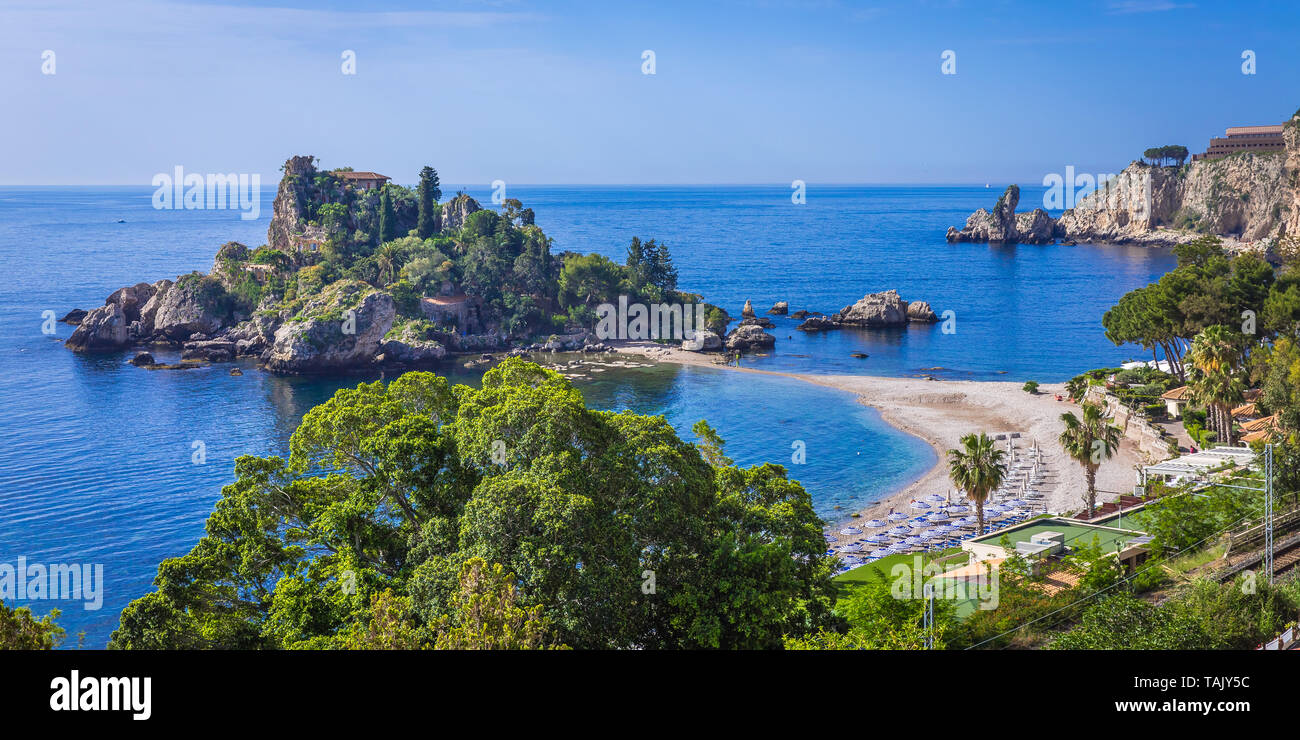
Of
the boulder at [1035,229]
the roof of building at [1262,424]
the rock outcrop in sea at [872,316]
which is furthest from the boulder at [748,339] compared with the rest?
the boulder at [1035,229]

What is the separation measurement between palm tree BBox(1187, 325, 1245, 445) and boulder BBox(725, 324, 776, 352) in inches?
1880

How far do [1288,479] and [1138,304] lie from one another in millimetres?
32610

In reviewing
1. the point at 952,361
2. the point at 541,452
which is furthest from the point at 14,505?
the point at 952,361

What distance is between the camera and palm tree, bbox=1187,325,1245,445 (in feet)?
138

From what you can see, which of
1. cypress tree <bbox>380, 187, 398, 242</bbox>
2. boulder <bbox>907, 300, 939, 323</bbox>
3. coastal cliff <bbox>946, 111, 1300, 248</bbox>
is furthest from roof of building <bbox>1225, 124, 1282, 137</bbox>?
cypress tree <bbox>380, 187, 398, 242</bbox>

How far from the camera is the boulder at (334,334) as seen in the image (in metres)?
79.8

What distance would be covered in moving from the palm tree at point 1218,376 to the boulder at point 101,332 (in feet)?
290

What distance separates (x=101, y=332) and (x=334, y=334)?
26025 mm

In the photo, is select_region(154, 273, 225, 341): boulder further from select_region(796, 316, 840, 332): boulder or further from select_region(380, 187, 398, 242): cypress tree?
select_region(796, 316, 840, 332): boulder

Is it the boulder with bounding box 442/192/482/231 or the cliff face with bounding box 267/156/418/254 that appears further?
the boulder with bounding box 442/192/482/231

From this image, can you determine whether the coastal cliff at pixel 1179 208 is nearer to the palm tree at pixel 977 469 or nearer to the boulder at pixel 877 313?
the boulder at pixel 877 313

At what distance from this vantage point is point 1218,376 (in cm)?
4253

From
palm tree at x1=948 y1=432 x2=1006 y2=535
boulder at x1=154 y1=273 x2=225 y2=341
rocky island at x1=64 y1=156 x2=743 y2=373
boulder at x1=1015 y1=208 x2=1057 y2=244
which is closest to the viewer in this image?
palm tree at x1=948 y1=432 x2=1006 y2=535
